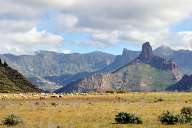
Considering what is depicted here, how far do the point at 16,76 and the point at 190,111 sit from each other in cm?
15147

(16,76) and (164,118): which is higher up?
(16,76)

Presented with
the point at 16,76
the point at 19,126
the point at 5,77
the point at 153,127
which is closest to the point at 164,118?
the point at 153,127

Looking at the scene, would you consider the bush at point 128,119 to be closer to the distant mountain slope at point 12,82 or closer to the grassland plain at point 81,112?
the grassland plain at point 81,112

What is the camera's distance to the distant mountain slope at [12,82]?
534 feet

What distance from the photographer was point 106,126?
1287 inches

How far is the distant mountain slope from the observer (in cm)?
16265

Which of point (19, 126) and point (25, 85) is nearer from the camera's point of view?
point (19, 126)

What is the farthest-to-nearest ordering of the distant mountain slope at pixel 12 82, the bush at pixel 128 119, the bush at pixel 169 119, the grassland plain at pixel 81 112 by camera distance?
the distant mountain slope at pixel 12 82 < the bush at pixel 128 119 < the bush at pixel 169 119 < the grassland plain at pixel 81 112

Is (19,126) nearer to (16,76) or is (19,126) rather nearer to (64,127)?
(64,127)

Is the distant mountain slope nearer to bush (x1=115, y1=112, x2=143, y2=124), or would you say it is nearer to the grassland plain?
the grassland plain

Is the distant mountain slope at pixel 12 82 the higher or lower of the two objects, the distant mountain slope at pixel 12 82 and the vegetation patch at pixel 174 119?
the higher

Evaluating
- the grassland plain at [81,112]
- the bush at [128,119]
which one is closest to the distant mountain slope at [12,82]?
the grassland plain at [81,112]

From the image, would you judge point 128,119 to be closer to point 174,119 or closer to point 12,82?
point 174,119

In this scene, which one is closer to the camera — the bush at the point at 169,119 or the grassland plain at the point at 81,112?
the grassland plain at the point at 81,112
